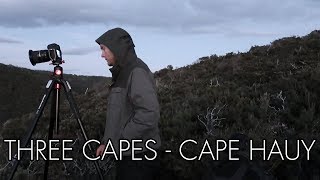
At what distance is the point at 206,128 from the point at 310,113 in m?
1.43

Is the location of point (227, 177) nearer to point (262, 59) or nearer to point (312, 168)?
point (312, 168)

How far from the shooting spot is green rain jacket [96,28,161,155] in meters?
3.54

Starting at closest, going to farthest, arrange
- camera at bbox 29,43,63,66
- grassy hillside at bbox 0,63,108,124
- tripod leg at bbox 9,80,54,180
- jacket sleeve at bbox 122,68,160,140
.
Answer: jacket sleeve at bbox 122,68,160,140, tripod leg at bbox 9,80,54,180, camera at bbox 29,43,63,66, grassy hillside at bbox 0,63,108,124

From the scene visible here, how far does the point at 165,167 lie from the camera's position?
6027 mm

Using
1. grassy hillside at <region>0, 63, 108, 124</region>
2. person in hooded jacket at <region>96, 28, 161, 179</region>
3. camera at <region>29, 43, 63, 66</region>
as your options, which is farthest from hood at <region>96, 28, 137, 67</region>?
grassy hillside at <region>0, 63, 108, 124</region>

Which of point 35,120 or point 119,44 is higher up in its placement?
point 119,44

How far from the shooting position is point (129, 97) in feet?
11.9

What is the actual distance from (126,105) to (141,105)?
0.68 feet

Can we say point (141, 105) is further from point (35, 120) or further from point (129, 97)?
point (35, 120)

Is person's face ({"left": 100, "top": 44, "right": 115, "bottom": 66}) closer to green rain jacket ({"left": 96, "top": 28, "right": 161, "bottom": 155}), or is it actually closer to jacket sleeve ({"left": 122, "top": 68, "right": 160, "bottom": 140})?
green rain jacket ({"left": 96, "top": 28, "right": 161, "bottom": 155})

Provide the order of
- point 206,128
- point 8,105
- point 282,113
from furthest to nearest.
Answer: point 8,105 < point 282,113 < point 206,128

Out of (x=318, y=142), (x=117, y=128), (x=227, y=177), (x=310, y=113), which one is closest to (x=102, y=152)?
(x=117, y=128)

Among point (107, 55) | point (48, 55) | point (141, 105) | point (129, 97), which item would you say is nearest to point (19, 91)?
point (48, 55)

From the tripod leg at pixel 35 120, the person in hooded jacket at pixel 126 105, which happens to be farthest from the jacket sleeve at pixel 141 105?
the tripod leg at pixel 35 120
